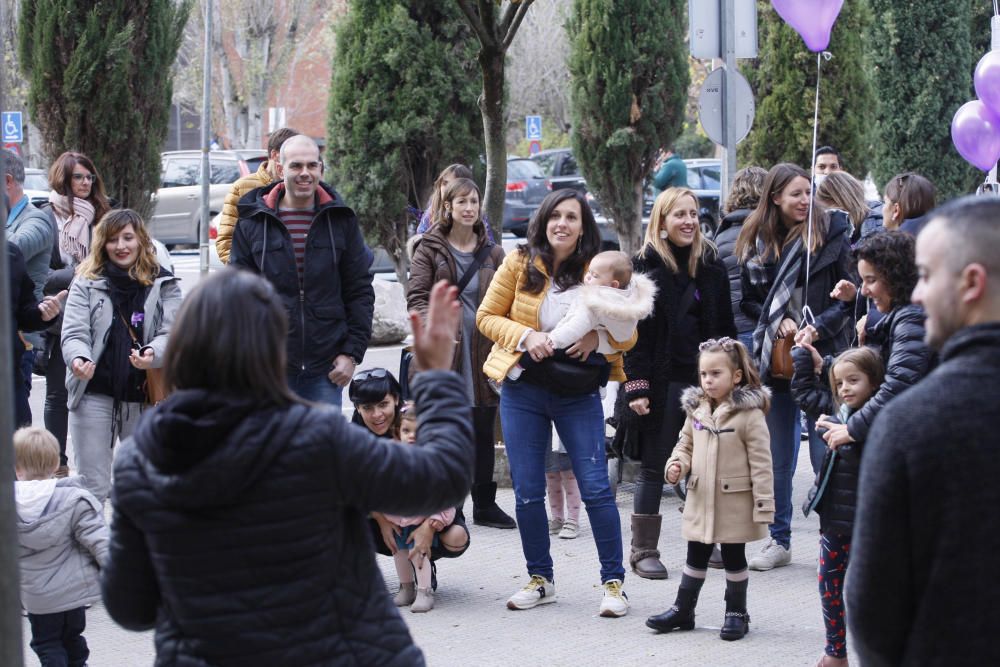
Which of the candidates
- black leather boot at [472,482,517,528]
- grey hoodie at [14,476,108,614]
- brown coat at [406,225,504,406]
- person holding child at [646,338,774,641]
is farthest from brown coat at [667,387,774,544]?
grey hoodie at [14,476,108,614]

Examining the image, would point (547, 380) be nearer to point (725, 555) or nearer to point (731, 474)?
point (731, 474)

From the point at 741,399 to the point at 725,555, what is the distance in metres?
0.67

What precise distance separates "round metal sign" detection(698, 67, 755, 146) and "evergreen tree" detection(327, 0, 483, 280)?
5.05 m

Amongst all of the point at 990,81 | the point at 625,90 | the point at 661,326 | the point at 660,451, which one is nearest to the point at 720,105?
the point at 990,81

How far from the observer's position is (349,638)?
2.78 meters

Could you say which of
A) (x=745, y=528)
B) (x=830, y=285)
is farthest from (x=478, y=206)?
(x=745, y=528)

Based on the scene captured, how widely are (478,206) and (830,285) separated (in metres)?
1.91

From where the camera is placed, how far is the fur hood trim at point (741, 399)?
5719mm

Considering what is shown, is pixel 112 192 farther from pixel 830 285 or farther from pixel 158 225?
pixel 158 225

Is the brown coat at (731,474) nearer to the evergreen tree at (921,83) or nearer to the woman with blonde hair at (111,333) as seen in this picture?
the woman with blonde hair at (111,333)

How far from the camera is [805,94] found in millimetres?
17797

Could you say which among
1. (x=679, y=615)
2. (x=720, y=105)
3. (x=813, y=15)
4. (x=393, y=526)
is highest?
(x=813, y=15)

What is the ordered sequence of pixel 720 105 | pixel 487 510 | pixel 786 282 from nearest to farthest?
pixel 786 282
pixel 487 510
pixel 720 105

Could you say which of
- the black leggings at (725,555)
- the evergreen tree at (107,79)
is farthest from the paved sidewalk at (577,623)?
the evergreen tree at (107,79)
